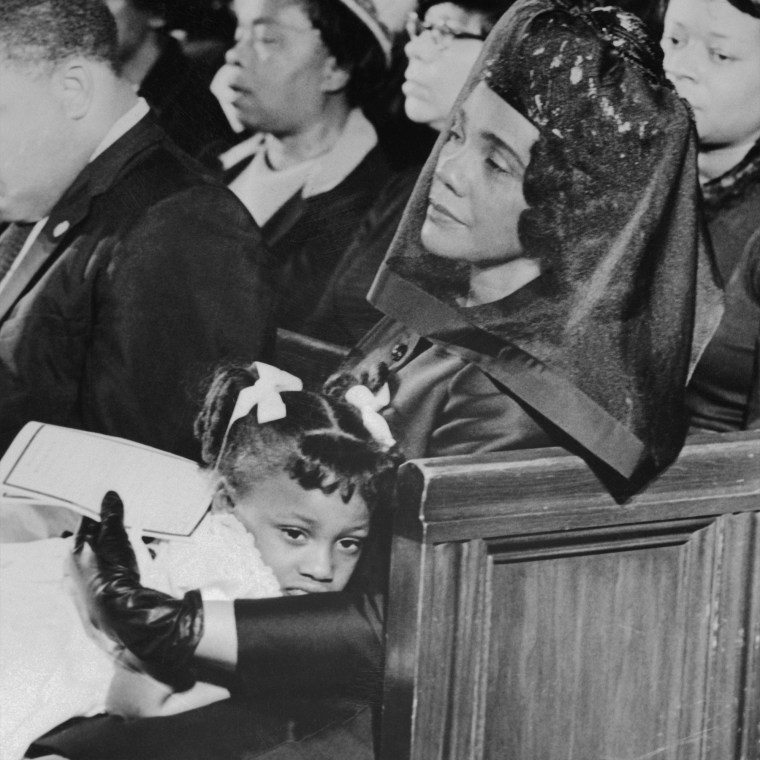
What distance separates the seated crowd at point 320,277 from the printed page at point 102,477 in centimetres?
3

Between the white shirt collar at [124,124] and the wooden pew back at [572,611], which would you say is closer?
the white shirt collar at [124,124]

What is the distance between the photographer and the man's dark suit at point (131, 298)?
2041mm

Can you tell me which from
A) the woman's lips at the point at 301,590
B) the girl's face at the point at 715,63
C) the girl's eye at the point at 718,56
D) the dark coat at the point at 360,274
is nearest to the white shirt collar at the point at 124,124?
the dark coat at the point at 360,274

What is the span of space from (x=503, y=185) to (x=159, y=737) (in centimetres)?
128

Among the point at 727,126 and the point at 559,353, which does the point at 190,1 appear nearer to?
the point at 559,353

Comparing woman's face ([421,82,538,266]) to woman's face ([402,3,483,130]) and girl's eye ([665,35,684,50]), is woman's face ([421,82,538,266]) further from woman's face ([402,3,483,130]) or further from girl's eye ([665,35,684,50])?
girl's eye ([665,35,684,50])

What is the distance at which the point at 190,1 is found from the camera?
2000mm

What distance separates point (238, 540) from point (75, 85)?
908mm

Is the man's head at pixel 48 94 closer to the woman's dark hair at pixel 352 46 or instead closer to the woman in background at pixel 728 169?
the woman's dark hair at pixel 352 46

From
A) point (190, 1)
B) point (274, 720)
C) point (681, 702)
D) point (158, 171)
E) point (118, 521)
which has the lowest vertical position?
point (681, 702)

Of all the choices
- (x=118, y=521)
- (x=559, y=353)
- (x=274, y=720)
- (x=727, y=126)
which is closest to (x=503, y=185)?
(x=559, y=353)

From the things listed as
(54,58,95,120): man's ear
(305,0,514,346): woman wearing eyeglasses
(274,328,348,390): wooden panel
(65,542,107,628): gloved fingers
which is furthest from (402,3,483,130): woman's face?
(65,542,107,628): gloved fingers

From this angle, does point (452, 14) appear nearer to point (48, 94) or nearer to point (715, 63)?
point (715, 63)

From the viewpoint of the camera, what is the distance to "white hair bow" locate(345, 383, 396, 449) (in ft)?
7.13
